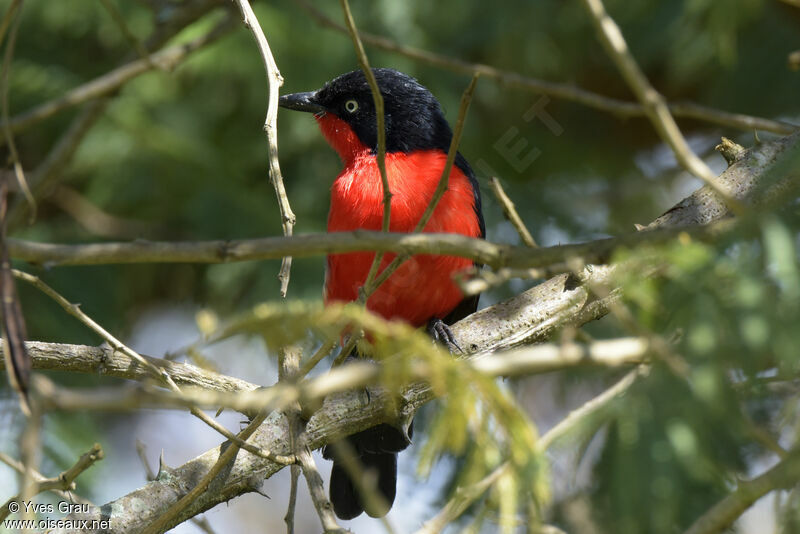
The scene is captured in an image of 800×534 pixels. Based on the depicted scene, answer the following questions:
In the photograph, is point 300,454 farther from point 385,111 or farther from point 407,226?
point 385,111

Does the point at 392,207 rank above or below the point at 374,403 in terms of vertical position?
above

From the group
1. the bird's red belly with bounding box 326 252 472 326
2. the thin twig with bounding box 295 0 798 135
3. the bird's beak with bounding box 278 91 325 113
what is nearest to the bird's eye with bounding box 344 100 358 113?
the bird's beak with bounding box 278 91 325 113

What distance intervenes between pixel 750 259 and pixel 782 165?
0.27 metres

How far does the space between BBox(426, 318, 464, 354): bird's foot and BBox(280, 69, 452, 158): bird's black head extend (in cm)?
92

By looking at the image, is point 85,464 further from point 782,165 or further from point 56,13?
point 56,13

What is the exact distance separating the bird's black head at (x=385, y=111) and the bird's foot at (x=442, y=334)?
0.92m

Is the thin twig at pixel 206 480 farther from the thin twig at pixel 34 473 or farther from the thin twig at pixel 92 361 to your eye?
the thin twig at pixel 92 361

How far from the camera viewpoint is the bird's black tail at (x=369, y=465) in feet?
13.0

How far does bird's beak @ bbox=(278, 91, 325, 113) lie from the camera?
4.55 m

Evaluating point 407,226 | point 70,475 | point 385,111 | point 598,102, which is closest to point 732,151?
point 598,102

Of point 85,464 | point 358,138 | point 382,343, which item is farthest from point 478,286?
point 358,138

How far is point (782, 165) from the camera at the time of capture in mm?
1658

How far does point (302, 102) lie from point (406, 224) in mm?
1173

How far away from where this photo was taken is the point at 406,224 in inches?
148
